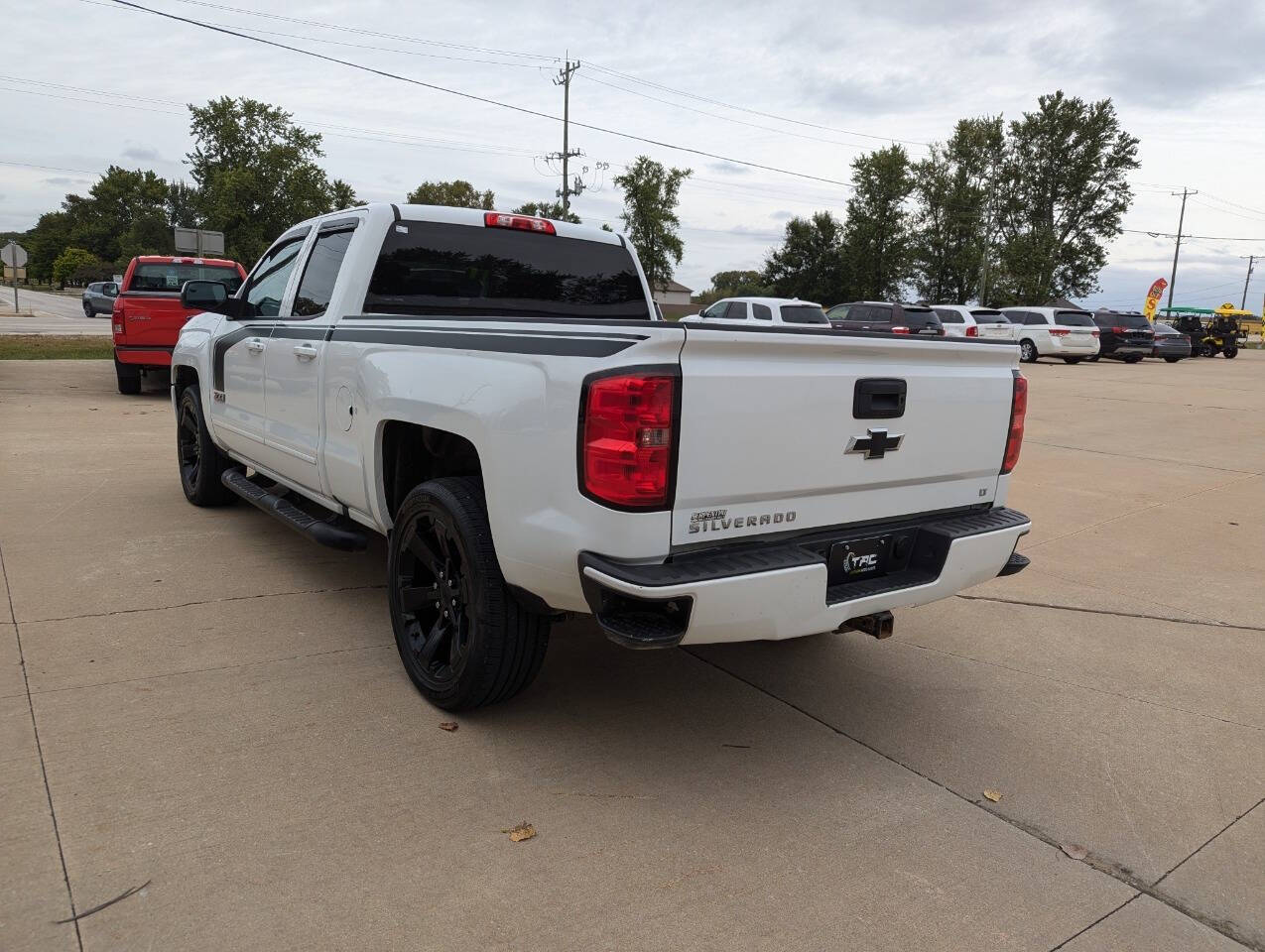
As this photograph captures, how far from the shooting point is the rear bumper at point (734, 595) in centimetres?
281

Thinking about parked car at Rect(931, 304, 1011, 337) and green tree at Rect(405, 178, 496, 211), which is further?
green tree at Rect(405, 178, 496, 211)

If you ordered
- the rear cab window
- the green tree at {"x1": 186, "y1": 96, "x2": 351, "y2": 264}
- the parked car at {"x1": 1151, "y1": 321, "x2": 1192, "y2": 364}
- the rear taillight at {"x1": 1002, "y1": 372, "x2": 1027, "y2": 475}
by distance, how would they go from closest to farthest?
the rear taillight at {"x1": 1002, "y1": 372, "x2": 1027, "y2": 475} < the rear cab window < the parked car at {"x1": 1151, "y1": 321, "x2": 1192, "y2": 364} < the green tree at {"x1": 186, "y1": 96, "x2": 351, "y2": 264}

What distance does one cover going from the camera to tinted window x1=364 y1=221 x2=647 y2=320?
4602 millimetres

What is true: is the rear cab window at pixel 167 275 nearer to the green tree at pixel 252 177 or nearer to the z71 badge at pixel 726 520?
the z71 badge at pixel 726 520

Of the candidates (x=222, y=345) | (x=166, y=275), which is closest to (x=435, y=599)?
(x=222, y=345)

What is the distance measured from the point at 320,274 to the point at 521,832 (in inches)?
124

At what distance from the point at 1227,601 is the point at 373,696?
467 centimetres

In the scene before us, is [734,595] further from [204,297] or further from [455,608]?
[204,297]

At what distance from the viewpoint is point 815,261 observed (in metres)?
77.4

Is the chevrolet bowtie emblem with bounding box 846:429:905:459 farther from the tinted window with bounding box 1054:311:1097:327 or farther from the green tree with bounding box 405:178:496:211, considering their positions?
the green tree with bounding box 405:178:496:211

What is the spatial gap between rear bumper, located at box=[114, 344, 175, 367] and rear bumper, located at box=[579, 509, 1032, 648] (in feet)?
40.4

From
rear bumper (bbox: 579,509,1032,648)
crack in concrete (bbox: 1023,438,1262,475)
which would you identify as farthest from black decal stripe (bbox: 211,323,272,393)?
crack in concrete (bbox: 1023,438,1262,475)

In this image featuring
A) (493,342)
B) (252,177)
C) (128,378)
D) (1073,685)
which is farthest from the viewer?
(252,177)

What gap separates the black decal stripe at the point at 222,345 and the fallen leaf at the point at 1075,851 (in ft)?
14.6
